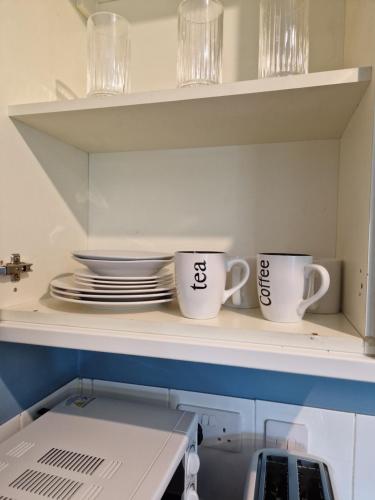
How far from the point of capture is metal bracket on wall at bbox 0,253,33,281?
58cm

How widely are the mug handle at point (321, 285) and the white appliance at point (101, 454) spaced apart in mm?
312

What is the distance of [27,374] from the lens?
684 millimetres

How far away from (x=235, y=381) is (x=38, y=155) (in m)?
0.65

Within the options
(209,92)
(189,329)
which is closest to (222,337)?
(189,329)

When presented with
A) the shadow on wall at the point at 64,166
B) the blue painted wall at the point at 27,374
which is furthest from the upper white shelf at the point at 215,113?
the blue painted wall at the point at 27,374

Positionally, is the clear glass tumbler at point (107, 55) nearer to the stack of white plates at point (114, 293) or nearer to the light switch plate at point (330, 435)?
the stack of white plates at point (114, 293)

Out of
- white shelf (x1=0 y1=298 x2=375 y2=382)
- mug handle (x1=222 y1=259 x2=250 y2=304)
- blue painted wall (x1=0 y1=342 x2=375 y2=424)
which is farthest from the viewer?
blue painted wall (x1=0 y1=342 x2=375 y2=424)

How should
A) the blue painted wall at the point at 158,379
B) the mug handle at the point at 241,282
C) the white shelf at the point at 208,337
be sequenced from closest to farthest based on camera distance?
the white shelf at the point at 208,337 < the mug handle at the point at 241,282 < the blue painted wall at the point at 158,379

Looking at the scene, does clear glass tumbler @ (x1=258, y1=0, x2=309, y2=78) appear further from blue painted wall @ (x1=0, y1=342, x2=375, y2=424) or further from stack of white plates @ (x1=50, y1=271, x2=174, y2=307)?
blue painted wall @ (x1=0, y1=342, x2=375, y2=424)

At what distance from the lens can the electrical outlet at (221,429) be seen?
2.35 ft

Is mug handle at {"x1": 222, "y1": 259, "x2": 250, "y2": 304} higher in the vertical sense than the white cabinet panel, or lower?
higher

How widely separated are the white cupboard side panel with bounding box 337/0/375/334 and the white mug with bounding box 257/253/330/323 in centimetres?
7

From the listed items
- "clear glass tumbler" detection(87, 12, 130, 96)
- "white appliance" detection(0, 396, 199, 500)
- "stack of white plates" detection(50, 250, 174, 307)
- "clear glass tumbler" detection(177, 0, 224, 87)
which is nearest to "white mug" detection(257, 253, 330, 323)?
"stack of white plates" detection(50, 250, 174, 307)

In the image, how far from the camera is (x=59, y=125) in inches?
25.2
